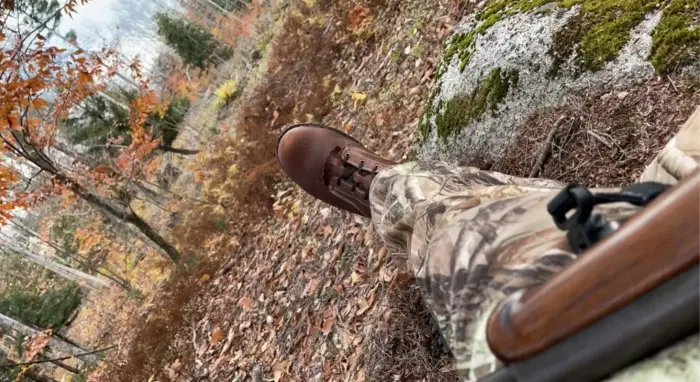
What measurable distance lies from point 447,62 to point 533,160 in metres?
0.90

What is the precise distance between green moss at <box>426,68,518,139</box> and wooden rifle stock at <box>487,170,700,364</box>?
5.61 feet

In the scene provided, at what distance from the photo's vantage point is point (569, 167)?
2.13m

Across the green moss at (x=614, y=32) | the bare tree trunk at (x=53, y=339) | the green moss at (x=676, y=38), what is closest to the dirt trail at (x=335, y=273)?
the green moss at (x=614, y=32)

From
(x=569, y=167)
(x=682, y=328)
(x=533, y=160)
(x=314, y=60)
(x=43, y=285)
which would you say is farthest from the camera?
(x=43, y=285)

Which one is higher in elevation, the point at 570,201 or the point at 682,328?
the point at 570,201

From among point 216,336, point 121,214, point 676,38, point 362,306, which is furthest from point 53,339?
point 676,38

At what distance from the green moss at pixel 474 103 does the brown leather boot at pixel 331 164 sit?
1.32 ft

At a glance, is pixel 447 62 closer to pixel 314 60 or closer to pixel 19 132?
pixel 314 60

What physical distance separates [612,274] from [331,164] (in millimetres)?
2324

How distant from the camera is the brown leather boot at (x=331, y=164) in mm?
2693

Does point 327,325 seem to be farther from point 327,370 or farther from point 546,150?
point 546,150

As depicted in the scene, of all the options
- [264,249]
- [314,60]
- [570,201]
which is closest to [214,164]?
[314,60]

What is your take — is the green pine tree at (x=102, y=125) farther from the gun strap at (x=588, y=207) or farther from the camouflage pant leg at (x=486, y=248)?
the gun strap at (x=588, y=207)

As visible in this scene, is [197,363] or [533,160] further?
[197,363]
